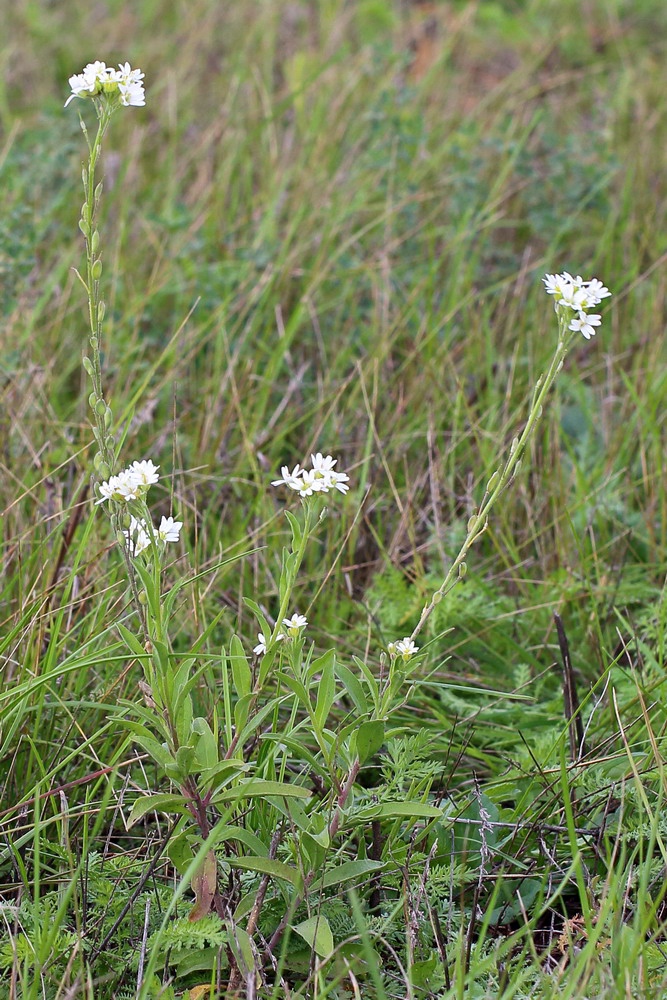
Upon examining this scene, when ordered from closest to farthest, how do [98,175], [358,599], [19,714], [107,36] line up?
[19,714]
[358,599]
[98,175]
[107,36]

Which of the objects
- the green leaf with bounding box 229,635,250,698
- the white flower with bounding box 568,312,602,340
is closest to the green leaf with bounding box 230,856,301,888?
the green leaf with bounding box 229,635,250,698

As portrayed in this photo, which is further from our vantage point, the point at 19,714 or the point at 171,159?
the point at 171,159

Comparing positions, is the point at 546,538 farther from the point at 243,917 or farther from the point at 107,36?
the point at 107,36

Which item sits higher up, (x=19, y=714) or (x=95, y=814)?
(x=19, y=714)

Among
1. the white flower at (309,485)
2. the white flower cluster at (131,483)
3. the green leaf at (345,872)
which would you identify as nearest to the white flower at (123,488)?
the white flower cluster at (131,483)

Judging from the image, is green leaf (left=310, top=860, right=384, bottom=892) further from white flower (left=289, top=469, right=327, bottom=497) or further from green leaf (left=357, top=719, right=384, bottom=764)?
white flower (left=289, top=469, right=327, bottom=497)

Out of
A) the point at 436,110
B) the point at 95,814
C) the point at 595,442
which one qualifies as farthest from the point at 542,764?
the point at 436,110

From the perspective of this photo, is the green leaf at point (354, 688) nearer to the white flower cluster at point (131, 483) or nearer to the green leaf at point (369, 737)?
the green leaf at point (369, 737)
